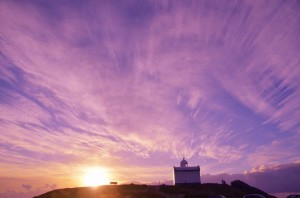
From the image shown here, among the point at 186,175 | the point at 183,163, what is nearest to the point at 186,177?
the point at 186,175

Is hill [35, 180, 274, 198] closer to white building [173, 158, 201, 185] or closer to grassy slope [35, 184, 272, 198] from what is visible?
grassy slope [35, 184, 272, 198]

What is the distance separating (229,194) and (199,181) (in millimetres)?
15350

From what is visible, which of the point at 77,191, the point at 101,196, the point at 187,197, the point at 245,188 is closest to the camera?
the point at 187,197

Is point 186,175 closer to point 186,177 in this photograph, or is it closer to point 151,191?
point 186,177

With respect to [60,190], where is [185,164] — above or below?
above

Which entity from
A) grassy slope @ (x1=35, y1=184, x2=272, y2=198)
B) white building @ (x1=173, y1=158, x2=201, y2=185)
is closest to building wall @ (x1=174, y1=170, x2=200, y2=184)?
white building @ (x1=173, y1=158, x2=201, y2=185)

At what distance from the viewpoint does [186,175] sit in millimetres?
79250

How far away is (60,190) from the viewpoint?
234 feet

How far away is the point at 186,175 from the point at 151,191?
14287 millimetres

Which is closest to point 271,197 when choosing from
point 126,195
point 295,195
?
point 295,195

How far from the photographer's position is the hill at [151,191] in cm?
6309

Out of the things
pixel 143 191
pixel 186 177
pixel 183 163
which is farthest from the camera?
pixel 183 163

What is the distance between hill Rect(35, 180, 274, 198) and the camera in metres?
63.1

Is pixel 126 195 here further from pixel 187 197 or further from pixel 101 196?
pixel 187 197
